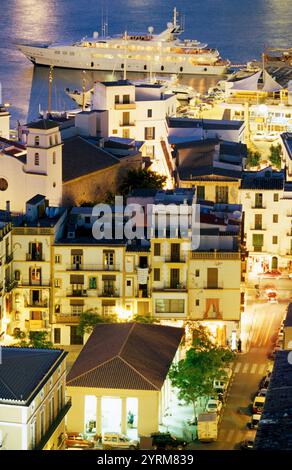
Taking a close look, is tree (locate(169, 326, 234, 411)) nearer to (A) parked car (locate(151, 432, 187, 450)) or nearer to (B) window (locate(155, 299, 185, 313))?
(A) parked car (locate(151, 432, 187, 450))

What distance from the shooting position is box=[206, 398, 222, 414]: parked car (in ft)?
51.2

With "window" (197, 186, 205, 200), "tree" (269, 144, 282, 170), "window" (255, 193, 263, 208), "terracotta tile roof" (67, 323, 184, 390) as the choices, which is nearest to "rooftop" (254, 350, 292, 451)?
"terracotta tile roof" (67, 323, 184, 390)

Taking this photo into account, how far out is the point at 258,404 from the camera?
15742mm

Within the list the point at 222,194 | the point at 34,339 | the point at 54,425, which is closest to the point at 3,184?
the point at 222,194

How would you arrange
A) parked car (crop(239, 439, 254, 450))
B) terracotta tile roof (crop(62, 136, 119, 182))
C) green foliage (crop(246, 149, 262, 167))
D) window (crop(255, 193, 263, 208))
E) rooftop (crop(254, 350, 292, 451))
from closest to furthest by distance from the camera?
rooftop (crop(254, 350, 292, 451))
parked car (crop(239, 439, 254, 450))
window (crop(255, 193, 263, 208))
terracotta tile roof (crop(62, 136, 119, 182))
green foliage (crop(246, 149, 262, 167))

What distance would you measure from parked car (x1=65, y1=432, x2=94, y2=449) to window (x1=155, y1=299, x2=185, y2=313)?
2.89m

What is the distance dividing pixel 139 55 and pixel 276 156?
17.8 m

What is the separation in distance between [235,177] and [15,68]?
22.7 metres

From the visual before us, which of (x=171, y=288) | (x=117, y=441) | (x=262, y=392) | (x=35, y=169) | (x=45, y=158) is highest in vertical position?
(x=45, y=158)

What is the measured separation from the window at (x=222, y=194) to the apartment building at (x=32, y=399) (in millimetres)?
7162

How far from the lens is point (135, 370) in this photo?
15430mm

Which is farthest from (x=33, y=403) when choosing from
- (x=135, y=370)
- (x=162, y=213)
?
(x=162, y=213)

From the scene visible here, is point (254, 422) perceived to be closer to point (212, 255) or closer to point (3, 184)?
point (212, 255)
